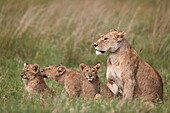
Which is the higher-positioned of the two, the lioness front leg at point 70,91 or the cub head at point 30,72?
the cub head at point 30,72

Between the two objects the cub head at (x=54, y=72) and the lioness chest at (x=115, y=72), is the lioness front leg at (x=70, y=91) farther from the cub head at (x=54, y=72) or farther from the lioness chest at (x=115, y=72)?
the lioness chest at (x=115, y=72)

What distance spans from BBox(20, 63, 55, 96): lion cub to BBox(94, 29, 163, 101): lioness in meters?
1.44

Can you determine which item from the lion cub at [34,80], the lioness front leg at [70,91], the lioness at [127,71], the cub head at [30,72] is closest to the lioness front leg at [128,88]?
the lioness at [127,71]

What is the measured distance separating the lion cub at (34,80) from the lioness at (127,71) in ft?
4.71

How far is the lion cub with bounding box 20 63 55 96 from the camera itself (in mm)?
6609

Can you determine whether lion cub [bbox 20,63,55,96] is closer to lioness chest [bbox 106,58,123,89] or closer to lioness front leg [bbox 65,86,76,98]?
lioness front leg [bbox 65,86,76,98]

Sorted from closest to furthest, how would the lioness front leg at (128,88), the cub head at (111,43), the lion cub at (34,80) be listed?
the lioness front leg at (128,88) → the cub head at (111,43) → the lion cub at (34,80)

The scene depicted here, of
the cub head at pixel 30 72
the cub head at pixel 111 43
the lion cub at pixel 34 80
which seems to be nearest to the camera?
the cub head at pixel 111 43

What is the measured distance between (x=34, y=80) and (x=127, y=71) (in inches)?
82.4

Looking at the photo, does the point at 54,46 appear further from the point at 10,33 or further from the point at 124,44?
the point at 124,44

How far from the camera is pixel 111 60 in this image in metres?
6.46

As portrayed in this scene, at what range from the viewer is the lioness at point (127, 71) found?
621 centimetres

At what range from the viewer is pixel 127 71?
6191 millimetres

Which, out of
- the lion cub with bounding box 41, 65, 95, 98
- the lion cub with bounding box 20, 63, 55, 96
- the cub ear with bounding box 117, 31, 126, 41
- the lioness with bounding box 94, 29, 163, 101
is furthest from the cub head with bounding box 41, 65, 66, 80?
the cub ear with bounding box 117, 31, 126, 41
